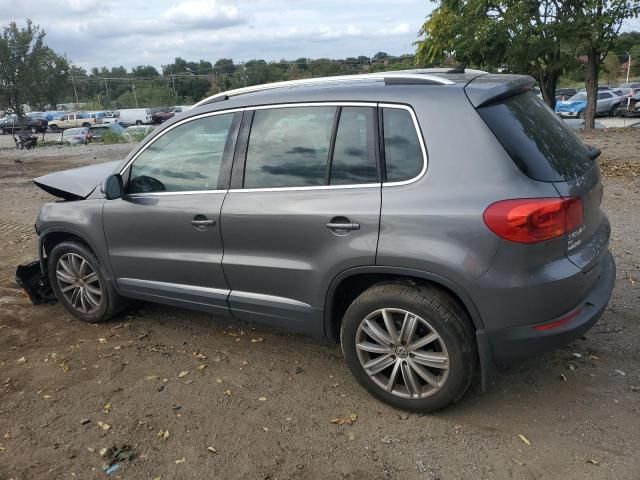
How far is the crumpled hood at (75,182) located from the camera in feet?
14.6

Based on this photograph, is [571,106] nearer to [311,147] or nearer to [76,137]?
[76,137]

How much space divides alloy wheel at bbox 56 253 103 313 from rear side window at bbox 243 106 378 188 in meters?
1.82

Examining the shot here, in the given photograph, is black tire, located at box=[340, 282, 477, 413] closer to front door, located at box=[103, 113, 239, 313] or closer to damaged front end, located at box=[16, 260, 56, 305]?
front door, located at box=[103, 113, 239, 313]

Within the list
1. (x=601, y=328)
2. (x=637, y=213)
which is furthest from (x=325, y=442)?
(x=637, y=213)

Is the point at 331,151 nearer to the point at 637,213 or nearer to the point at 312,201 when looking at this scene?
the point at 312,201

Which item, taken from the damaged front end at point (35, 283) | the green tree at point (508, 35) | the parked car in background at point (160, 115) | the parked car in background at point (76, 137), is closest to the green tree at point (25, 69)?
the parked car in background at point (76, 137)

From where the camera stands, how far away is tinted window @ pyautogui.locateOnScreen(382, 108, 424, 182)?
2.96 meters

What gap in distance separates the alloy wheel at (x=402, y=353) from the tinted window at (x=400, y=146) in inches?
29.0

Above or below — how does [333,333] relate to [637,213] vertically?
above

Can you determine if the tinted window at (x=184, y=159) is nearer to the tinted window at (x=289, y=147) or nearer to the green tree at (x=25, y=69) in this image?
the tinted window at (x=289, y=147)

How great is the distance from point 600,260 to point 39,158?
744 inches

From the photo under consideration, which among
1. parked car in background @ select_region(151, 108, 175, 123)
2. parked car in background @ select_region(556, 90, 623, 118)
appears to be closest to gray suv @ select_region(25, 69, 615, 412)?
parked car in background @ select_region(556, 90, 623, 118)

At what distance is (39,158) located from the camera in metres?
18.5

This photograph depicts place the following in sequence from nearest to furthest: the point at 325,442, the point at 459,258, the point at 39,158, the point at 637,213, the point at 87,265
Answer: the point at 459,258
the point at 325,442
the point at 87,265
the point at 637,213
the point at 39,158
